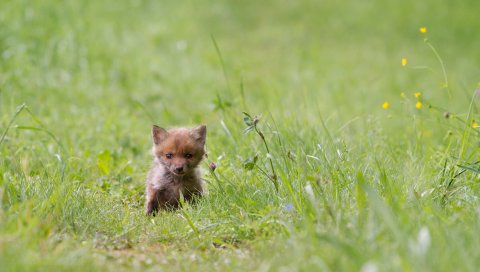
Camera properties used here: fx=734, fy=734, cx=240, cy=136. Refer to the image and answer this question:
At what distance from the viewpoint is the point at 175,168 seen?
6438 millimetres

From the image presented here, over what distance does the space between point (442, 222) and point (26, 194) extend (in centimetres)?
294

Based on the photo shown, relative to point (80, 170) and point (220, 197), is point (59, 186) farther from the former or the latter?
point (80, 170)

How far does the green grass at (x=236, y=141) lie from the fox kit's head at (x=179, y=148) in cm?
26

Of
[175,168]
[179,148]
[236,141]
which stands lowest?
[236,141]

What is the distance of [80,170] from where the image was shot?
7.27m

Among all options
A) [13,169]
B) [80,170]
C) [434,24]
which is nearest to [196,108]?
[80,170]

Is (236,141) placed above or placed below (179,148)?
below

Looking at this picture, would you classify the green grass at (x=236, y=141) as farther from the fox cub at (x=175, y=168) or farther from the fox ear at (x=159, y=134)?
the fox ear at (x=159, y=134)

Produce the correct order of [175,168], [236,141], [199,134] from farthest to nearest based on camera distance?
[236,141] → [199,134] → [175,168]

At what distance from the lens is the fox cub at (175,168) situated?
652 cm

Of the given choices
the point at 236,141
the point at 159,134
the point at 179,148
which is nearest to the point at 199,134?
the point at 179,148

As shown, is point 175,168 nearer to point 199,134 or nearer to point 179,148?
point 179,148

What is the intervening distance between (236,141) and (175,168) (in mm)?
1158

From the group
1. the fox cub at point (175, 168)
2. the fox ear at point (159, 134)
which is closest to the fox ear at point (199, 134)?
the fox cub at point (175, 168)
